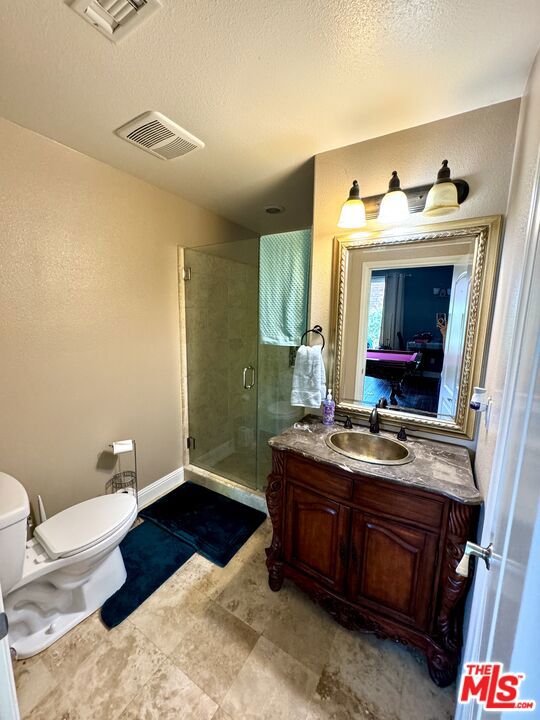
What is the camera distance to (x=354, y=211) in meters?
1.44

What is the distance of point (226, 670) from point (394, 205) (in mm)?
2194

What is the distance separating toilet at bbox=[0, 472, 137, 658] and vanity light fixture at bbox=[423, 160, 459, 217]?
2.13m

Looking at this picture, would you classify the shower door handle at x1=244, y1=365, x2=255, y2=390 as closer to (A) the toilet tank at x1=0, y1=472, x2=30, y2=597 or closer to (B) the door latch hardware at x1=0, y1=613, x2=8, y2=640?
(A) the toilet tank at x1=0, y1=472, x2=30, y2=597

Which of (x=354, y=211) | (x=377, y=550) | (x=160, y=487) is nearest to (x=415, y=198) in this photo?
(x=354, y=211)

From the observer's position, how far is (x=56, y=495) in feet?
5.70

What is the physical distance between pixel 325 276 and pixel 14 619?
2.24 metres

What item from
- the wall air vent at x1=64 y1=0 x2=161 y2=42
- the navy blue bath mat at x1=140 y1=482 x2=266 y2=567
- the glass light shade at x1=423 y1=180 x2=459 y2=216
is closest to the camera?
the wall air vent at x1=64 y1=0 x2=161 y2=42

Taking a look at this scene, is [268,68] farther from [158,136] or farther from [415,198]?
[415,198]

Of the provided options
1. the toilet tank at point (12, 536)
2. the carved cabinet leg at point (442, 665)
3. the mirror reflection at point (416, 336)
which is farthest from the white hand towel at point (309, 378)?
the toilet tank at point (12, 536)

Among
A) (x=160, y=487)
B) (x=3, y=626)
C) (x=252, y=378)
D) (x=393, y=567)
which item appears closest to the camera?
(x=3, y=626)

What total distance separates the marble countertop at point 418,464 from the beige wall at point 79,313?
4.15ft

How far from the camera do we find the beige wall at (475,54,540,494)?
91 cm

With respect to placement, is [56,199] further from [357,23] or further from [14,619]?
[14,619]

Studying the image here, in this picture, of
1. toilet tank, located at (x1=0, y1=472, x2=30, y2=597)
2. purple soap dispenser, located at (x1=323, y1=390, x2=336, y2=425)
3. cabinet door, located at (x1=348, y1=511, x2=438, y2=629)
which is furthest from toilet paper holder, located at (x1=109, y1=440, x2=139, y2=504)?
cabinet door, located at (x1=348, y1=511, x2=438, y2=629)
